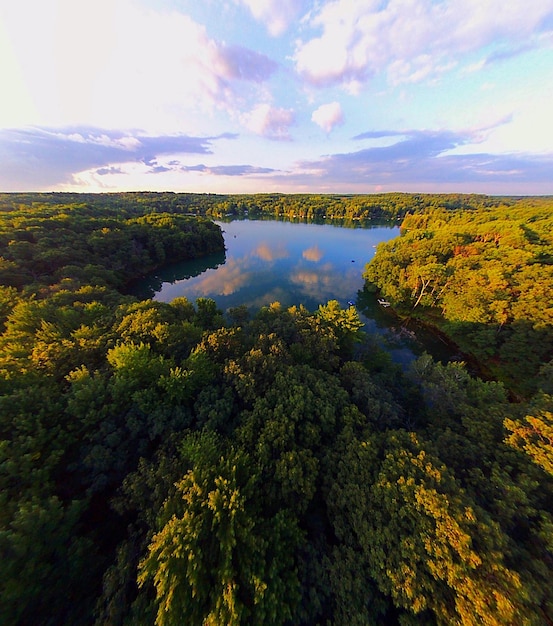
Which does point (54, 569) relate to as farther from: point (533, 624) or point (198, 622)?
point (533, 624)

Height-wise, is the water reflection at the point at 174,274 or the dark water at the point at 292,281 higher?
the dark water at the point at 292,281

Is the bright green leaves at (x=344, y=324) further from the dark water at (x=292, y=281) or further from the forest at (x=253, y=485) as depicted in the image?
the forest at (x=253, y=485)

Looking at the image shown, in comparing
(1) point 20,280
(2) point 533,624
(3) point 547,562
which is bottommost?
(1) point 20,280

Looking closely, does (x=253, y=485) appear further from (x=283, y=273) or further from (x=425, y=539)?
(x=283, y=273)

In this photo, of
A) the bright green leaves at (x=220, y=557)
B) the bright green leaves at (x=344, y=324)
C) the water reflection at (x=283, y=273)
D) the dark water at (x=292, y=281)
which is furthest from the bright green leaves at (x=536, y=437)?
the water reflection at (x=283, y=273)

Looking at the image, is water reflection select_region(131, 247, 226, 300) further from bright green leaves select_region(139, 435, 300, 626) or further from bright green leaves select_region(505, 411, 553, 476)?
bright green leaves select_region(505, 411, 553, 476)

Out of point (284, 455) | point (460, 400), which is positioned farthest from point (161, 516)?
point (460, 400)
